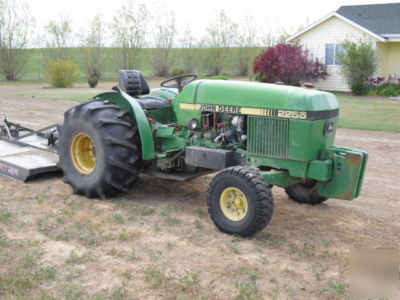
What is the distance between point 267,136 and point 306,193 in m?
1.20

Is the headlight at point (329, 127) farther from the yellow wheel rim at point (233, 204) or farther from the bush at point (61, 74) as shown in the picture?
the bush at point (61, 74)

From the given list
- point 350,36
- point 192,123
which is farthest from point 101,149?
point 350,36

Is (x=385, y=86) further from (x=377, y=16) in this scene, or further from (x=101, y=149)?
(x=101, y=149)

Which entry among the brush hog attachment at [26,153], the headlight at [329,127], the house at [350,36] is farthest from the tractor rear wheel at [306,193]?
the house at [350,36]

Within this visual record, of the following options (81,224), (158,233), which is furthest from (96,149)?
(158,233)

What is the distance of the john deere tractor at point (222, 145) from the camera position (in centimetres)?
484

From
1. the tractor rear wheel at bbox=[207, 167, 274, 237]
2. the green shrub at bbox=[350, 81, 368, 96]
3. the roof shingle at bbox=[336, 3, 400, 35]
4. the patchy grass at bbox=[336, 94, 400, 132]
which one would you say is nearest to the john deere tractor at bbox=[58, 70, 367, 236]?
the tractor rear wheel at bbox=[207, 167, 274, 237]

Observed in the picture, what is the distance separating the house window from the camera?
76.7 feet

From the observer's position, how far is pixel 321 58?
23797mm

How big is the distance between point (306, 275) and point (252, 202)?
33.9 inches

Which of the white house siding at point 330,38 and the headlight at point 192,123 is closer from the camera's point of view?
the headlight at point 192,123

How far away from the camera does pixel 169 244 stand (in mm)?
4645

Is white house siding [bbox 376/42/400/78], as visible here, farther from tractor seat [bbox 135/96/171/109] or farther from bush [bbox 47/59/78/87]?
tractor seat [bbox 135/96/171/109]

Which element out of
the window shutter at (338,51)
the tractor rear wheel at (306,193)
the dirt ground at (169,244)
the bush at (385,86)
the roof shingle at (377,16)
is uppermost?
the roof shingle at (377,16)
